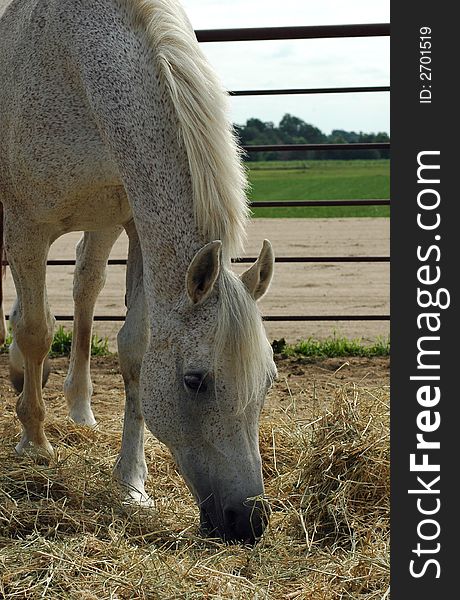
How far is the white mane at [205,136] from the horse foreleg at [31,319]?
3.30ft

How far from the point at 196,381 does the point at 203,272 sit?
0.33 m

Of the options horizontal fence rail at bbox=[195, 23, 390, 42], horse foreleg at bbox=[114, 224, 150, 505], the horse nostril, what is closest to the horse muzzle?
the horse nostril

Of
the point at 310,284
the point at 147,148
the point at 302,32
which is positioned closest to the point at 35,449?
the point at 147,148

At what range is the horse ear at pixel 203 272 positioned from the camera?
2.81 metres

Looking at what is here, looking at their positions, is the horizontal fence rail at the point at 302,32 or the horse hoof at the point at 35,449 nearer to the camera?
the horse hoof at the point at 35,449

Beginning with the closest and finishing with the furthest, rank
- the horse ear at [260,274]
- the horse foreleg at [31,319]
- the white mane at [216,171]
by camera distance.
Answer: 1. the white mane at [216,171]
2. the horse ear at [260,274]
3. the horse foreleg at [31,319]

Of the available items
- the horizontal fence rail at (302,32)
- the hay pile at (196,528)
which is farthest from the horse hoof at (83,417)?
the horizontal fence rail at (302,32)

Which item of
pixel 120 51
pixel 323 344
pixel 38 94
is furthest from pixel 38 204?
pixel 323 344

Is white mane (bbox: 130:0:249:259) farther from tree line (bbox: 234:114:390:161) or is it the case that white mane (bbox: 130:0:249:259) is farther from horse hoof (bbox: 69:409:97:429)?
tree line (bbox: 234:114:390:161)

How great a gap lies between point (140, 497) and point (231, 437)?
0.87 m

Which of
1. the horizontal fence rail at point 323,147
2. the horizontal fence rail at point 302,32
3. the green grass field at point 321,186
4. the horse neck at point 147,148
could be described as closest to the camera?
the horse neck at point 147,148

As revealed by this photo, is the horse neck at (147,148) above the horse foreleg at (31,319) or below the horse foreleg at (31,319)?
above

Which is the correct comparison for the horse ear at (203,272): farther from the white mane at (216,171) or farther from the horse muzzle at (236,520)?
the horse muzzle at (236,520)

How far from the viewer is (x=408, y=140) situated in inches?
124
